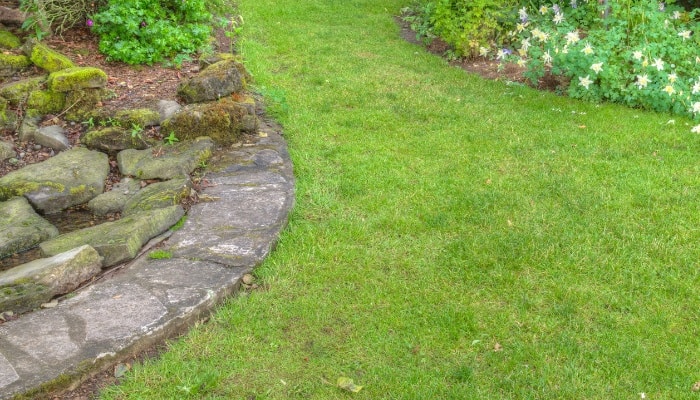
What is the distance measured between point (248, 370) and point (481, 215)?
5.71 ft

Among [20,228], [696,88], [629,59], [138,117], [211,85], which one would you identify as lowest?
[20,228]

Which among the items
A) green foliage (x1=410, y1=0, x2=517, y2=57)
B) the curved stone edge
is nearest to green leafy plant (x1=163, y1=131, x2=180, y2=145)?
the curved stone edge

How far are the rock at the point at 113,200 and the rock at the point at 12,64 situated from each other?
6.18ft

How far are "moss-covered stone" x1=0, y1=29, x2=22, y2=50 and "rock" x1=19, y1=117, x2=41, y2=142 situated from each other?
4.21 ft

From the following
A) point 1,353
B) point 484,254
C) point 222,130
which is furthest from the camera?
point 222,130

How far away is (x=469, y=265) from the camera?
3.45 m

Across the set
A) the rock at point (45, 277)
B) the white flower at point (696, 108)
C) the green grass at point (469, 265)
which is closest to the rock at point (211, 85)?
the green grass at point (469, 265)

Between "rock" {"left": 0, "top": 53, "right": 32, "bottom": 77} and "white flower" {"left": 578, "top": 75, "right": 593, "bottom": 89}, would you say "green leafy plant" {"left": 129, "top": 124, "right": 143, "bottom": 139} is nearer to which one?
"rock" {"left": 0, "top": 53, "right": 32, "bottom": 77}

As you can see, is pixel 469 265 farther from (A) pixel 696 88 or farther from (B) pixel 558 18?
(B) pixel 558 18

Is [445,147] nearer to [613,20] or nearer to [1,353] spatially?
[613,20]

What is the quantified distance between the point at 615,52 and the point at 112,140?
4.15m

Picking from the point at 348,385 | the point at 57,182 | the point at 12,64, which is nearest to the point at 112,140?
the point at 57,182

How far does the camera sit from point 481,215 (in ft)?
12.8

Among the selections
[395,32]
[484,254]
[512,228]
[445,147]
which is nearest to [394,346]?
[484,254]
